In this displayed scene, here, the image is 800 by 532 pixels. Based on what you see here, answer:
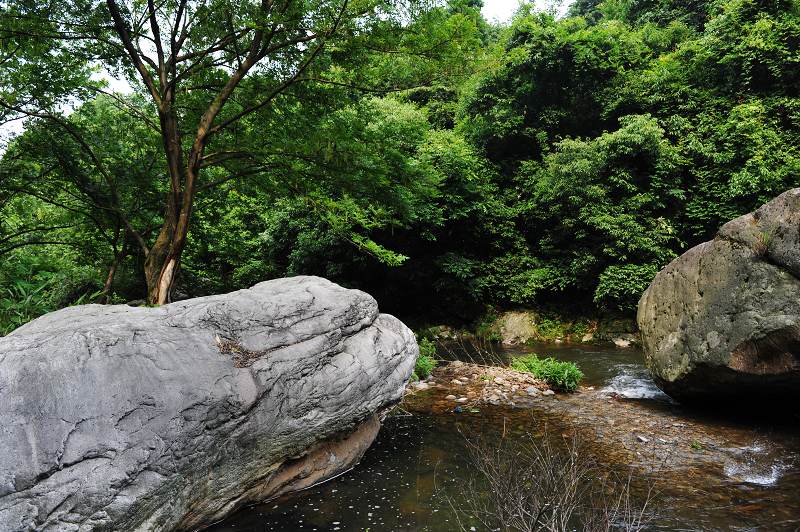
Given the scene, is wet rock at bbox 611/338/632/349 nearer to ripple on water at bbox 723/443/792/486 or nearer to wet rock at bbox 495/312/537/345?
wet rock at bbox 495/312/537/345

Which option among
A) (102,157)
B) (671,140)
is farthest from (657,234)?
(102,157)

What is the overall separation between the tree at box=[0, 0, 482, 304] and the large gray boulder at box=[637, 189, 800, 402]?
207 inches

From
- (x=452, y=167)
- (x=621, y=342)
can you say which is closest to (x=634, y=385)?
(x=621, y=342)

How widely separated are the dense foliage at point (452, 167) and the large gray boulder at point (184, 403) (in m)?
3.56

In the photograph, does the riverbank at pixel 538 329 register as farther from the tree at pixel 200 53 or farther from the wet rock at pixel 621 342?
the tree at pixel 200 53

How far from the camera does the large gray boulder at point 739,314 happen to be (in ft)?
19.5

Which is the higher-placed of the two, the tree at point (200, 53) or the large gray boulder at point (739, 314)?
the tree at point (200, 53)

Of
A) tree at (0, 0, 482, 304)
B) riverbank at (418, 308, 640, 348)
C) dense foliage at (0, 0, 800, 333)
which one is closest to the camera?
tree at (0, 0, 482, 304)

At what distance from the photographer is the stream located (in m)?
4.48

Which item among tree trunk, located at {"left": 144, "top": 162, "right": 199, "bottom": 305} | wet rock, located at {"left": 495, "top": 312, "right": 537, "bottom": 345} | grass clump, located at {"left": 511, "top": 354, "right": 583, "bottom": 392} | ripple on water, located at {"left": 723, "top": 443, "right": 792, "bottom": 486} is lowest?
wet rock, located at {"left": 495, "top": 312, "right": 537, "bottom": 345}

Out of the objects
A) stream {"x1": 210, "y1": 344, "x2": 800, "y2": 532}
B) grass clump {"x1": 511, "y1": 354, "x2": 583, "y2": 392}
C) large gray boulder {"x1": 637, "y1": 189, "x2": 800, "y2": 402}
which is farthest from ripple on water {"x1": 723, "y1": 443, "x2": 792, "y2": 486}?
grass clump {"x1": 511, "y1": 354, "x2": 583, "y2": 392}

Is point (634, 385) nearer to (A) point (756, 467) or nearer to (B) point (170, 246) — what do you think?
(A) point (756, 467)

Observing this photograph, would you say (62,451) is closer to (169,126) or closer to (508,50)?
(169,126)

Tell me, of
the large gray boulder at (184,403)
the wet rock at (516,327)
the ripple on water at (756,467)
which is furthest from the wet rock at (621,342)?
the large gray boulder at (184,403)
